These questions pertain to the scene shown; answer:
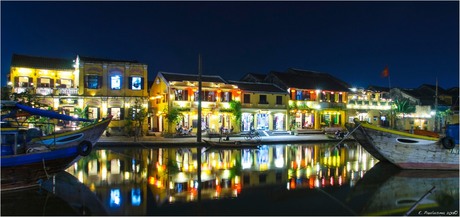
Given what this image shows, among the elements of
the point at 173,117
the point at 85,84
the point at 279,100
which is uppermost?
the point at 85,84

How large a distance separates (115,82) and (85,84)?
2.86m

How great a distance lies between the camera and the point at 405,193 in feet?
44.9

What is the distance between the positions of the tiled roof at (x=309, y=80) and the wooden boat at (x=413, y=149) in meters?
24.5

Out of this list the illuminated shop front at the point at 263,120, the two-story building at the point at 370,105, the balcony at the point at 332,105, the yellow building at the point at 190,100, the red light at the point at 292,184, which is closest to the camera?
the red light at the point at 292,184

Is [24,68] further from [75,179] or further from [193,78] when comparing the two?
[75,179]

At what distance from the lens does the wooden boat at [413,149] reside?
59.6 feet

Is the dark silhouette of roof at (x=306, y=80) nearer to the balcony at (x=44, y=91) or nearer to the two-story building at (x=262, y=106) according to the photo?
the two-story building at (x=262, y=106)

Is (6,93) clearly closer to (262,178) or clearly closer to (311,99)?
(262,178)

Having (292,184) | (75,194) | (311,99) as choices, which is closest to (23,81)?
(75,194)

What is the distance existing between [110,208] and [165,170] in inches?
253

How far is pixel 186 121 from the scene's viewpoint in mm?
36562

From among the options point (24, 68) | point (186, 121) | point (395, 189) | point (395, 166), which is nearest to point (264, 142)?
point (186, 121)

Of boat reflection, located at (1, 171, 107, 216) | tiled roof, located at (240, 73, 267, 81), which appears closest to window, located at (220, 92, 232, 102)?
tiled roof, located at (240, 73, 267, 81)

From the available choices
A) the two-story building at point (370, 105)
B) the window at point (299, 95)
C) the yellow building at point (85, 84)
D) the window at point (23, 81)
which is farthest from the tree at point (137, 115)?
the two-story building at point (370, 105)
